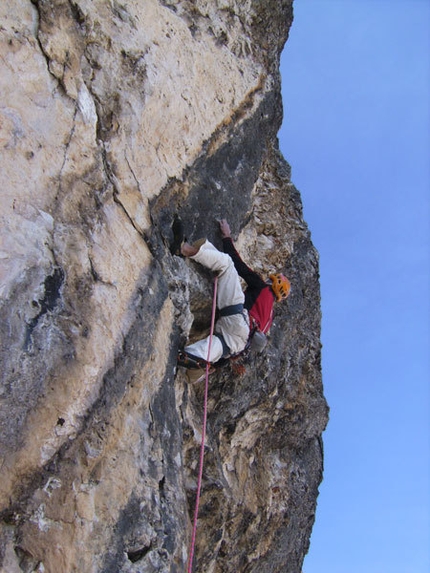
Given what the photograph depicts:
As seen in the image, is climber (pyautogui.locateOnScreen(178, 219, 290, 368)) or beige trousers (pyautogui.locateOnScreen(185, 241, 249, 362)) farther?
beige trousers (pyautogui.locateOnScreen(185, 241, 249, 362))

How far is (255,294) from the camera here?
6.79m

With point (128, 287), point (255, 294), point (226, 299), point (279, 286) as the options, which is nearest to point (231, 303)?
point (226, 299)

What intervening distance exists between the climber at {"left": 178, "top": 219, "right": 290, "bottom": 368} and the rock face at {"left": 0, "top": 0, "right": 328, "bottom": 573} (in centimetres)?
16

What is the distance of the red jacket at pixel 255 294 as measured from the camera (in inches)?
261

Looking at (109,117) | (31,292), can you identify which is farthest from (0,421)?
(109,117)

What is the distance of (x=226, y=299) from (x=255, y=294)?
0.60m

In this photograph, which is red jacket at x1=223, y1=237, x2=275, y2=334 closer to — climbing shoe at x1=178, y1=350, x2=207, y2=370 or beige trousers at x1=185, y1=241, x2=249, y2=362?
beige trousers at x1=185, y1=241, x2=249, y2=362

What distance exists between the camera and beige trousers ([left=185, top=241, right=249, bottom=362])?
602 cm

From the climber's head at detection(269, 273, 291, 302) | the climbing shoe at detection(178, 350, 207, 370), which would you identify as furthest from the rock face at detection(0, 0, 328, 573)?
the climber's head at detection(269, 273, 291, 302)

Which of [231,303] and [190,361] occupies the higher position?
[231,303]

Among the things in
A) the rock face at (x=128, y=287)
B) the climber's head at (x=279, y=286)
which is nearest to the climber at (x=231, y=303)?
the climber's head at (x=279, y=286)

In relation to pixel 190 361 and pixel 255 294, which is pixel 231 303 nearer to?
pixel 255 294

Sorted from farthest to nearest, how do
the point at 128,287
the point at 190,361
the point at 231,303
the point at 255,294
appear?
the point at 255,294 → the point at 231,303 → the point at 190,361 → the point at 128,287

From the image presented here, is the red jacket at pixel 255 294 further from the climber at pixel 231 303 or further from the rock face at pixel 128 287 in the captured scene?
the rock face at pixel 128 287
